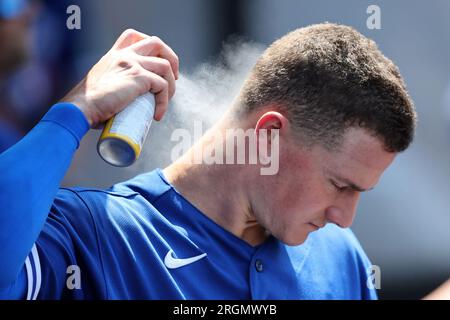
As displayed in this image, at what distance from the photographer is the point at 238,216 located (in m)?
1.55

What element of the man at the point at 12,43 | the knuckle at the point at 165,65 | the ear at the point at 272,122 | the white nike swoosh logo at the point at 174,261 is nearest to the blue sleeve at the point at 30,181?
the knuckle at the point at 165,65

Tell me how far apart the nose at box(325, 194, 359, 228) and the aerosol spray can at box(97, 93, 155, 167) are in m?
0.49

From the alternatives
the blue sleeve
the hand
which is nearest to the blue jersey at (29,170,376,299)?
the blue sleeve

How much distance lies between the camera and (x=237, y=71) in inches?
70.2

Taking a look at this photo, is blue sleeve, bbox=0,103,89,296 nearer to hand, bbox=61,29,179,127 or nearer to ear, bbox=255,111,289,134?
hand, bbox=61,29,179,127

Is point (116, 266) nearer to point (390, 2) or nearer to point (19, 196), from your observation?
point (19, 196)

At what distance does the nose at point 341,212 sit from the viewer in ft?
4.97

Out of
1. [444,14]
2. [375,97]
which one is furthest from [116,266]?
[444,14]

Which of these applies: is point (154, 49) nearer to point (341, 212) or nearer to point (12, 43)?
point (341, 212)

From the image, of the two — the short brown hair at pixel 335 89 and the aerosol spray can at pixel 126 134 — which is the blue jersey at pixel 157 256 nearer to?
the aerosol spray can at pixel 126 134

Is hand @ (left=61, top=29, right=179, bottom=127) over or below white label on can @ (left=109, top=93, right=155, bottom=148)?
over

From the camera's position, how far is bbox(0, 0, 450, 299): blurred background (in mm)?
1894

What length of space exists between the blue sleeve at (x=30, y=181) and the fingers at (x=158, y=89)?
16cm

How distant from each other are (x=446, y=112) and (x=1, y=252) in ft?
6.32
